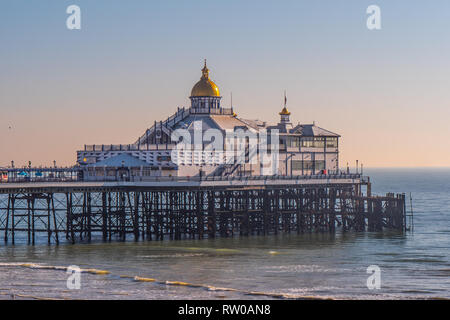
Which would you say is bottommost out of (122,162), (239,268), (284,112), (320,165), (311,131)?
(239,268)

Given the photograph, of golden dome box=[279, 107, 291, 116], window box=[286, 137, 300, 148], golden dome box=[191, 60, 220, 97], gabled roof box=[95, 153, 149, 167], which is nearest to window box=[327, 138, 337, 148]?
window box=[286, 137, 300, 148]

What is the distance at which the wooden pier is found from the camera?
88.2 m

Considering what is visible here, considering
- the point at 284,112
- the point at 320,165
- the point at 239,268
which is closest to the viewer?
the point at 239,268

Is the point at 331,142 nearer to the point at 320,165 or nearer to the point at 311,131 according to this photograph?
the point at 311,131

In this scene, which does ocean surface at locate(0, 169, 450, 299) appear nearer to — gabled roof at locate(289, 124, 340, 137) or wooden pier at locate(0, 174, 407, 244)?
wooden pier at locate(0, 174, 407, 244)

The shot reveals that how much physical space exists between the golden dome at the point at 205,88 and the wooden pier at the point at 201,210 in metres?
12.5

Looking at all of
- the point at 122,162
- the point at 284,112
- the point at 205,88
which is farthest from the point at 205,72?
the point at 122,162

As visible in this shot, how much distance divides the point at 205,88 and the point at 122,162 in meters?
16.7

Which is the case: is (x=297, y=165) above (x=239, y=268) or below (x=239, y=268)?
above

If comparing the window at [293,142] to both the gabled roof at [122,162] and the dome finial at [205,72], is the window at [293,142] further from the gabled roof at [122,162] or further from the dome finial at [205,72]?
the gabled roof at [122,162]

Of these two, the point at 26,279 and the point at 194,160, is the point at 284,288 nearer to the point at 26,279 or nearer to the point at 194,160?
the point at 26,279

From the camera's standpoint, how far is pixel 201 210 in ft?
297

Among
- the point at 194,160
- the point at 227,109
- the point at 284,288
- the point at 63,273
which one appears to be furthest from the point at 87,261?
the point at 227,109

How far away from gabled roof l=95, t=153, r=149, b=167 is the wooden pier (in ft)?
10.1
